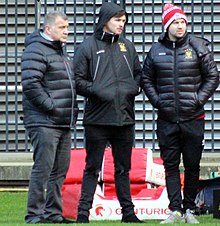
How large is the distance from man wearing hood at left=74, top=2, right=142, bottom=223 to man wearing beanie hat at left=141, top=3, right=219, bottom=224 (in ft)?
0.79

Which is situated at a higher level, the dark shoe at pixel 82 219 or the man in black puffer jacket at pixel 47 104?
the man in black puffer jacket at pixel 47 104

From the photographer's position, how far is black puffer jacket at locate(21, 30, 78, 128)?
10.6m

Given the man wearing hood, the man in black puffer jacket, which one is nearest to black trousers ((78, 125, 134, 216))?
the man wearing hood

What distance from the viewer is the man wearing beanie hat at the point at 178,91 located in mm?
10898

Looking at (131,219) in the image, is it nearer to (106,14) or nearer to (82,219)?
(82,219)

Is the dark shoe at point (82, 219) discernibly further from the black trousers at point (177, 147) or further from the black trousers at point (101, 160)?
the black trousers at point (177, 147)

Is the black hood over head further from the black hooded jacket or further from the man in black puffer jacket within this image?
the man in black puffer jacket

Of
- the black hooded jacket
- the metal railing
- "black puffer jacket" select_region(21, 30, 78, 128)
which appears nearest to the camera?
"black puffer jacket" select_region(21, 30, 78, 128)

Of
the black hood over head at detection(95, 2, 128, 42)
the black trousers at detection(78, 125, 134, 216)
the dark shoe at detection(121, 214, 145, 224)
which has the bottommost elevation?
the dark shoe at detection(121, 214, 145, 224)

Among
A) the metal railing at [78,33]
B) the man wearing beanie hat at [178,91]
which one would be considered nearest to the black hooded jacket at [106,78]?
the man wearing beanie hat at [178,91]

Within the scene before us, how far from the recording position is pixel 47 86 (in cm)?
1071

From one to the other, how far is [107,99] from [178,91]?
2.05 feet

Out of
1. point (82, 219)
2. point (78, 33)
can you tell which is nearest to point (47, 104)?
point (82, 219)

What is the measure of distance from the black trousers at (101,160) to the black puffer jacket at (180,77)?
0.39 metres
